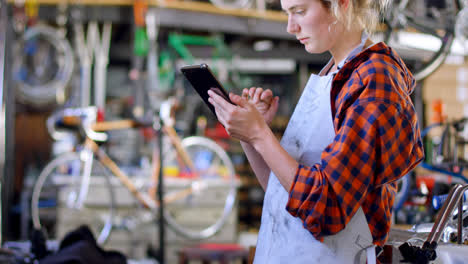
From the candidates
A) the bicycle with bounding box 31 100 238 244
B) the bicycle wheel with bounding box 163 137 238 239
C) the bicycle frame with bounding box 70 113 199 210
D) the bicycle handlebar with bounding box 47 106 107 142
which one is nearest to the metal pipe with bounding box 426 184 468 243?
A: the bicycle with bounding box 31 100 238 244

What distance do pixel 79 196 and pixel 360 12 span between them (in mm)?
3541

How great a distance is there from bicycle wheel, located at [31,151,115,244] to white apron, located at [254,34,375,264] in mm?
3316

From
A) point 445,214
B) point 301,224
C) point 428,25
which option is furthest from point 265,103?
point 428,25

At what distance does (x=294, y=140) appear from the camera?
0.94m

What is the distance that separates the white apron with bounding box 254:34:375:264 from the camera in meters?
0.85

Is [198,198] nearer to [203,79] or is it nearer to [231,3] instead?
[231,3]

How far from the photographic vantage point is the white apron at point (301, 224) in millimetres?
853

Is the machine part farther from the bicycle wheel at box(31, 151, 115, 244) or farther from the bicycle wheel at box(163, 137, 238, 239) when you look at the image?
the bicycle wheel at box(163, 137, 238, 239)

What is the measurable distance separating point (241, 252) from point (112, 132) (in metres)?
2.65

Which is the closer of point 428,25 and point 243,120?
point 243,120

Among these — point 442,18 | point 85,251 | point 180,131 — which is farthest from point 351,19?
point 180,131

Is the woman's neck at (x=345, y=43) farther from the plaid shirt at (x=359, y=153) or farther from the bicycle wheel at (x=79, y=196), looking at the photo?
the bicycle wheel at (x=79, y=196)

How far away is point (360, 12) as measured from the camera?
92 cm

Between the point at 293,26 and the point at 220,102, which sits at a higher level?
the point at 293,26
